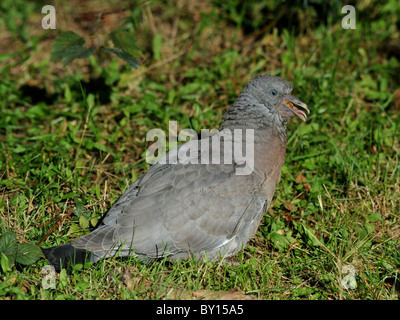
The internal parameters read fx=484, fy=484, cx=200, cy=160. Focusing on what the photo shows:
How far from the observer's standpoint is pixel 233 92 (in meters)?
4.86

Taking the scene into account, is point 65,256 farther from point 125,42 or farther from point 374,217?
point 374,217

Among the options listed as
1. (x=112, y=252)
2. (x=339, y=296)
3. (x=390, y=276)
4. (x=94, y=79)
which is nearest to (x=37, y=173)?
(x=112, y=252)

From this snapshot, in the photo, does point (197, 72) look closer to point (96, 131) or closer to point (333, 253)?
point (96, 131)

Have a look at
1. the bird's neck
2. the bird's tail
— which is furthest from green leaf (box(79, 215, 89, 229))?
the bird's neck

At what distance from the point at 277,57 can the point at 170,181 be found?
2607 mm

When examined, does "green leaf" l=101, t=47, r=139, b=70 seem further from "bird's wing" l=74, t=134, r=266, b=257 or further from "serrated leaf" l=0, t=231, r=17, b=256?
"serrated leaf" l=0, t=231, r=17, b=256

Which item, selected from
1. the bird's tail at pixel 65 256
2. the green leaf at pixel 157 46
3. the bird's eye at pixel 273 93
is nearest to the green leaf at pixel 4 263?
the bird's tail at pixel 65 256

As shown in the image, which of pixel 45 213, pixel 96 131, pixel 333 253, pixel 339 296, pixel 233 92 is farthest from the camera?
pixel 233 92

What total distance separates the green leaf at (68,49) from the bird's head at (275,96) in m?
1.41

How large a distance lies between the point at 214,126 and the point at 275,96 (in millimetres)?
988

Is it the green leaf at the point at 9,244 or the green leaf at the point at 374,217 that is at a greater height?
the green leaf at the point at 9,244

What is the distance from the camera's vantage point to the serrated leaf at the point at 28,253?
3.01 meters

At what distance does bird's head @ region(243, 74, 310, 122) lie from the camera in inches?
145

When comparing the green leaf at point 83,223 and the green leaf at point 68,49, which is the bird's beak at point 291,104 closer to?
the green leaf at point 68,49
